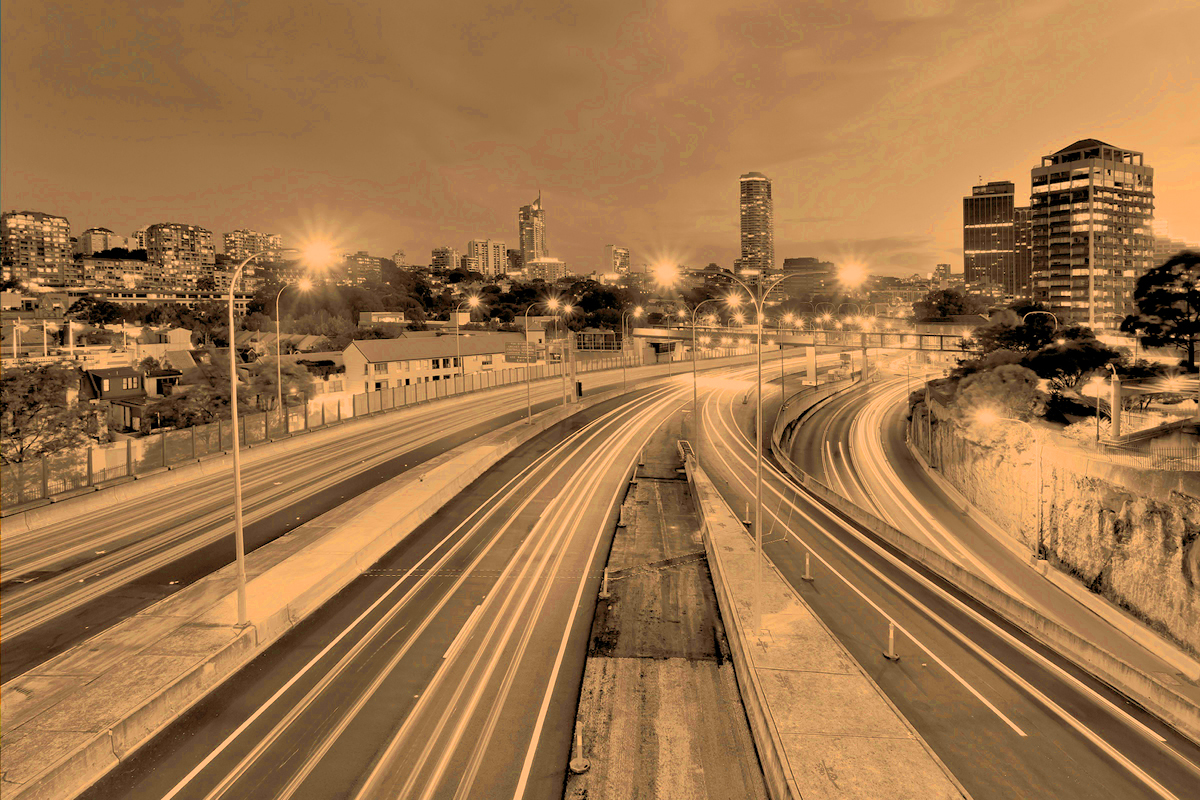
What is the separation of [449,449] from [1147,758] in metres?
37.9

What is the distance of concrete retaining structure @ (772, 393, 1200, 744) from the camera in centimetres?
1481

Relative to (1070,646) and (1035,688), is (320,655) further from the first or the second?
(1070,646)

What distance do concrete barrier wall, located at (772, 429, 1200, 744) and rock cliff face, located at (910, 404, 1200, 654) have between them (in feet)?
37.1

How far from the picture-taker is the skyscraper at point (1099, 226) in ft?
494

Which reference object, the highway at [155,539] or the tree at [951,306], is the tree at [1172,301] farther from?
the tree at [951,306]

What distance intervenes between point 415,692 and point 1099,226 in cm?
18723

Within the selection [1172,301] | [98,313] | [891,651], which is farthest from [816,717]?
[98,313]

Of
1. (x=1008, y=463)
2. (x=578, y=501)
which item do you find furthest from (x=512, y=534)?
(x=1008, y=463)

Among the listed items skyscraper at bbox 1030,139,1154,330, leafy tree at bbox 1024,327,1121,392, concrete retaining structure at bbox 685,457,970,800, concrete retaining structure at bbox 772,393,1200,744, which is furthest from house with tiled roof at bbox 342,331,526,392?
skyscraper at bbox 1030,139,1154,330

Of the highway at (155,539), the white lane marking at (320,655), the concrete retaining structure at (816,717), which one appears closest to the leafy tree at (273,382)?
the highway at (155,539)

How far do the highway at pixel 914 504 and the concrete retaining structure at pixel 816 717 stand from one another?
42.8 ft

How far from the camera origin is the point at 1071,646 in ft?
59.3

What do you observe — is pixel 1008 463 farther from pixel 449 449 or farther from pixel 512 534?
pixel 449 449

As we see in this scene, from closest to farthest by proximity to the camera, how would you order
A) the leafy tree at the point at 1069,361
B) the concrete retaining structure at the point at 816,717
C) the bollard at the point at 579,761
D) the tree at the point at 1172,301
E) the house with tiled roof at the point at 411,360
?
the concrete retaining structure at the point at 816,717 → the bollard at the point at 579,761 → the leafy tree at the point at 1069,361 → the tree at the point at 1172,301 → the house with tiled roof at the point at 411,360
